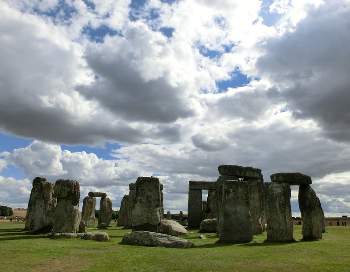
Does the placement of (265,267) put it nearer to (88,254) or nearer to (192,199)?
(88,254)

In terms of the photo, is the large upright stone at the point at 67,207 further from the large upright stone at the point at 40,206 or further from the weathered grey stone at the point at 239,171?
the weathered grey stone at the point at 239,171

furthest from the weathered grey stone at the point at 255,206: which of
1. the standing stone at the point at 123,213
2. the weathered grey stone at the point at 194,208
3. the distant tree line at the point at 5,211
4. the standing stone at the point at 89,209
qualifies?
the distant tree line at the point at 5,211

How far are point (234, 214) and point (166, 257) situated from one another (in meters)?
6.38

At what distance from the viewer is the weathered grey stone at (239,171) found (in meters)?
24.7

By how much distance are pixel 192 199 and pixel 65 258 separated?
2318 cm

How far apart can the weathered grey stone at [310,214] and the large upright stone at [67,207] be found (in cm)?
973

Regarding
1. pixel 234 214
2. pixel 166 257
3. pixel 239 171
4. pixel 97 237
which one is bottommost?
pixel 166 257

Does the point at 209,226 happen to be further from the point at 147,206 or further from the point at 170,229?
the point at 147,206

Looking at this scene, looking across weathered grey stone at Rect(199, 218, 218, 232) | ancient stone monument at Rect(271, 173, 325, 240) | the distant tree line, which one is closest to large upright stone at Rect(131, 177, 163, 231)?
weathered grey stone at Rect(199, 218, 218, 232)

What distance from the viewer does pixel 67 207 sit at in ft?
69.9

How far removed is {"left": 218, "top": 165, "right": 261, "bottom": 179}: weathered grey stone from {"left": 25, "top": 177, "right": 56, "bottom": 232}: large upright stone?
29.0 feet

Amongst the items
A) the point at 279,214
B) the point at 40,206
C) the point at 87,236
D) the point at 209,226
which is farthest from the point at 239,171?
the point at 40,206

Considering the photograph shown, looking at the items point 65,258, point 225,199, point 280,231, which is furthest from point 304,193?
point 65,258

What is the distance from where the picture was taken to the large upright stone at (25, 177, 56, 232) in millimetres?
24703
